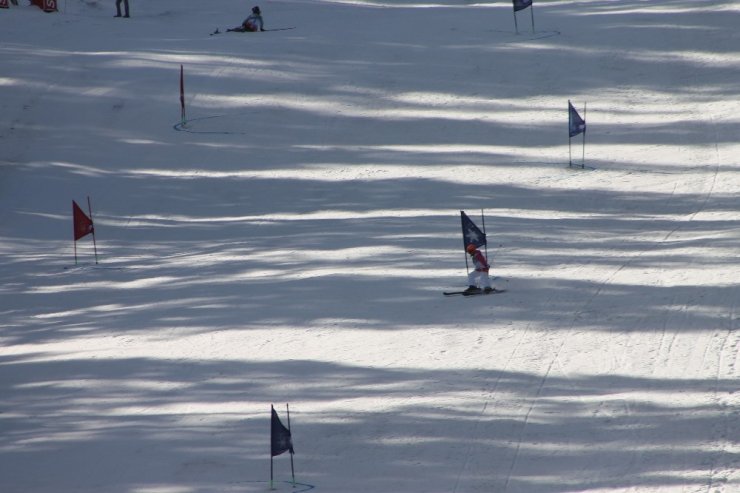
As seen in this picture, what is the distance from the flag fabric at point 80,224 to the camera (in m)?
15.9

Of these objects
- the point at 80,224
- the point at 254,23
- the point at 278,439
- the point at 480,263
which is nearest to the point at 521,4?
the point at 254,23

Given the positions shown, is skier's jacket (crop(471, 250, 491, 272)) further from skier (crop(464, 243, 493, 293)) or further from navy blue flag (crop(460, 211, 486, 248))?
navy blue flag (crop(460, 211, 486, 248))

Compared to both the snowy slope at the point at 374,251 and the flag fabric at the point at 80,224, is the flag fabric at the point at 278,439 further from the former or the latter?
the flag fabric at the point at 80,224

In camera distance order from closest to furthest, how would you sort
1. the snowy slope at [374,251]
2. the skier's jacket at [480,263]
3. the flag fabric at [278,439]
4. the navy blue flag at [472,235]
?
the flag fabric at [278,439], the snowy slope at [374,251], the skier's jacket at [480,263], the navy blue flag at [472,235]

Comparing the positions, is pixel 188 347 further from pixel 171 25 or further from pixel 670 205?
pixel 171 25

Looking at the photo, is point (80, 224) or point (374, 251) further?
point (80, 224)

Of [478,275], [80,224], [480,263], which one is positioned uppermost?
[80,224]

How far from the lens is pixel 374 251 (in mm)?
15391

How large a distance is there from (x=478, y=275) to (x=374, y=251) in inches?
106

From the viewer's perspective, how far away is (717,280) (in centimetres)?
1251

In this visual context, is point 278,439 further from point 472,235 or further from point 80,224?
point 80,224

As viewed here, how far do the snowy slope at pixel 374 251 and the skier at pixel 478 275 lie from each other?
23 cm

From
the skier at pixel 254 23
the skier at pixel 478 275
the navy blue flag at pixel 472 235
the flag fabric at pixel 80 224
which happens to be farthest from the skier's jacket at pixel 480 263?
the skier at pixel 254 23

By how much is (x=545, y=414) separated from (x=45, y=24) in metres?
24.8
